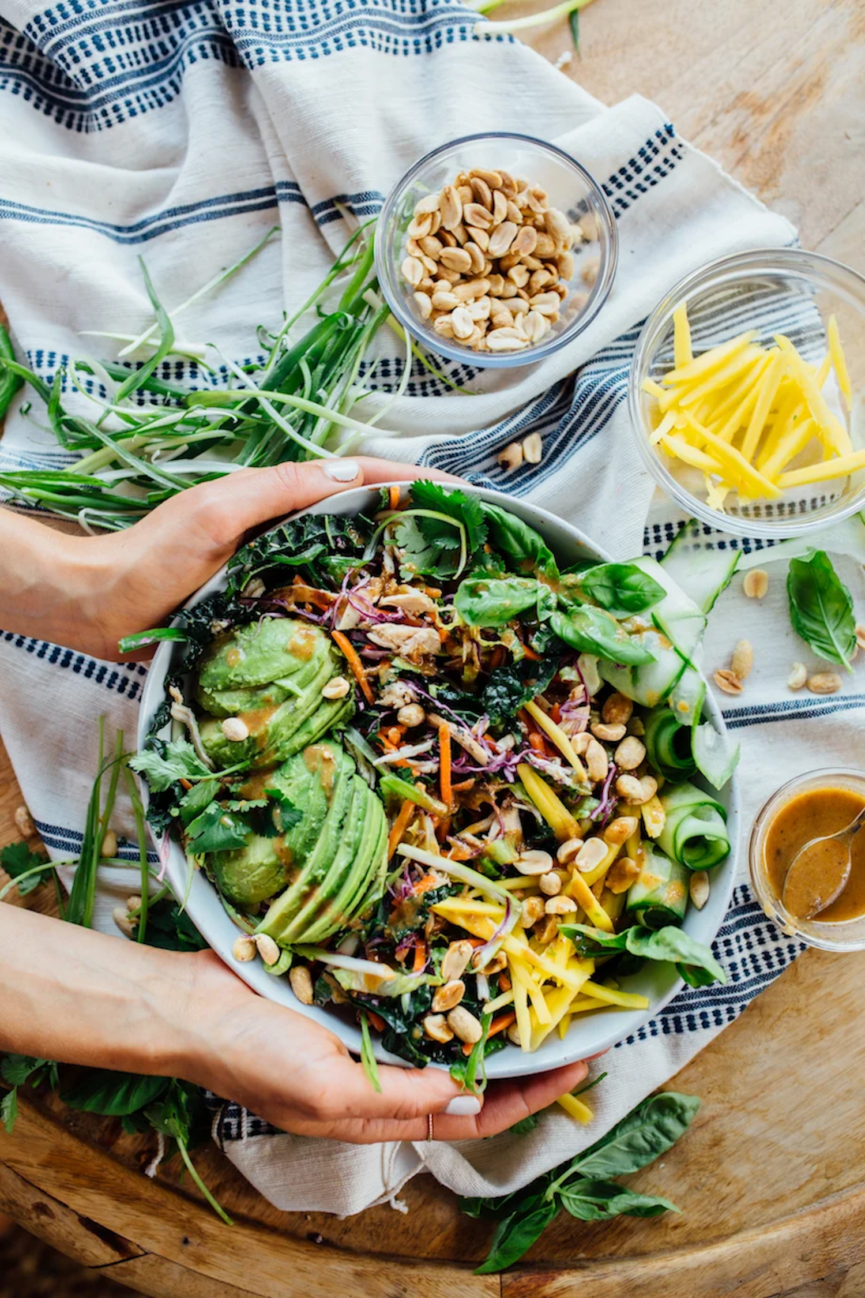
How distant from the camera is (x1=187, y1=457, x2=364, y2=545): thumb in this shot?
7.20 ft

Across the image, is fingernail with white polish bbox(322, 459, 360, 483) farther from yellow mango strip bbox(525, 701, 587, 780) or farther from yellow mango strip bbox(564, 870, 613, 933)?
yellow mango strip bbox(564, 870, 613, 933)

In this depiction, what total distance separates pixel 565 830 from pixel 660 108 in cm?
198

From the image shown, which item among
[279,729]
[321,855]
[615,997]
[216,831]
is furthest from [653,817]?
[216,831]

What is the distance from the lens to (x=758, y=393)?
2.49 metres

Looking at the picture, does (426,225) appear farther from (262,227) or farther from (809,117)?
(809,117)

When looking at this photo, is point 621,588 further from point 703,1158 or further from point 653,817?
point 703,1158

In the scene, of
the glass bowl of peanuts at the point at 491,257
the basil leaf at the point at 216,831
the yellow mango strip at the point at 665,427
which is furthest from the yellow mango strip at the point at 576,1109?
the glass bowl of peanuts at the point at 491,257

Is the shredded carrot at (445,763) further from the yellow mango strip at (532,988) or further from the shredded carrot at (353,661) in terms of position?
the yellow mango strip at (532,988)

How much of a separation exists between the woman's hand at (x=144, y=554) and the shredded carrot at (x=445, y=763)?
23.4 inches

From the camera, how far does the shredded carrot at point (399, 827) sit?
7.04ft

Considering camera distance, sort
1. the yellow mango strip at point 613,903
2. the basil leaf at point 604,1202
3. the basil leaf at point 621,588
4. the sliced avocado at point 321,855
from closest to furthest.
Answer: the sliced avocado at point 321,855 < the basil leaf at point 621,588 < the yellow mango strip at point 613,903 < the basil leaf at point 604,1202

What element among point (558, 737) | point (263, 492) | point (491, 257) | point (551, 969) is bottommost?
→ point (551, 969)

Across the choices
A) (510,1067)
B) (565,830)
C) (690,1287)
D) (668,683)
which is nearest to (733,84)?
(668,683)

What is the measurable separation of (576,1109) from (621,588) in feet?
4.41
